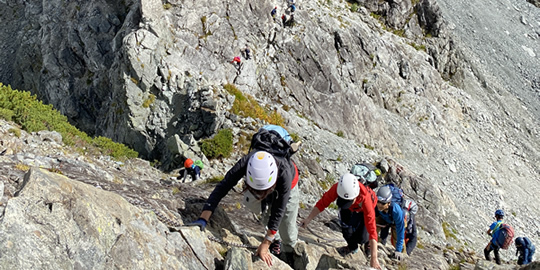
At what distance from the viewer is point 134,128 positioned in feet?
61.5

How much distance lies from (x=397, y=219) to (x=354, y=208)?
1437mm

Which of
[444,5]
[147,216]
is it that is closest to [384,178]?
[147,216]

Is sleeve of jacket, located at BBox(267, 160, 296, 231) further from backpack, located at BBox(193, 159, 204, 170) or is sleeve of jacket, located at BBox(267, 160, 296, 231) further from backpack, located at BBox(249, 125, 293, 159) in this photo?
backpack, located at BBox(193, 159, 204, 170)

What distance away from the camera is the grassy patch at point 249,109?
1927cm

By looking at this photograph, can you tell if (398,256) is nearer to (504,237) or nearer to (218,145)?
(504,237)

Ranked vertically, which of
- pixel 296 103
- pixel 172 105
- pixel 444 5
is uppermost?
pixel 444 5

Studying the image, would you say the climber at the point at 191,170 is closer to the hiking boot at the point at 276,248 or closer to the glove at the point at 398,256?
the hiking boot at the point at 276,248

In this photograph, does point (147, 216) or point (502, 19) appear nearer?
point (147, 216)

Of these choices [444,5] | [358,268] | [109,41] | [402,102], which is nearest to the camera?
[358,268]

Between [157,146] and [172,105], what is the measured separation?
249cm

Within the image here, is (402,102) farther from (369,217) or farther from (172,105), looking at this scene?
(369,217)

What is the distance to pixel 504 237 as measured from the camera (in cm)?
1230

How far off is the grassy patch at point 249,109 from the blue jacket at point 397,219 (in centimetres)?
1184

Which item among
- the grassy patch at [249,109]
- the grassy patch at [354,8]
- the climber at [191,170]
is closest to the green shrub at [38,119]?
the climber at [191,170]
